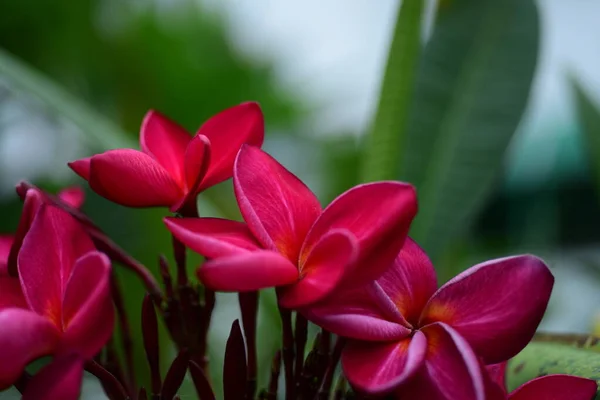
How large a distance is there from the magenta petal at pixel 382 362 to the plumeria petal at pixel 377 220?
2cm

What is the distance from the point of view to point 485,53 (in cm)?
60

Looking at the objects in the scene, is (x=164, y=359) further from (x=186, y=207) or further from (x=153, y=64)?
(x=153, y=64)

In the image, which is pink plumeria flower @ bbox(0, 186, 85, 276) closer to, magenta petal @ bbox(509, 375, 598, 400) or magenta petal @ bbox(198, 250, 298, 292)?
magenta petal @ bbox(198, 250, 298, 292)

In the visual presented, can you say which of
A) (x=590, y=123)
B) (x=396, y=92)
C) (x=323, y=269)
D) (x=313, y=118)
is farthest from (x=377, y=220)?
(x=313, y=118)

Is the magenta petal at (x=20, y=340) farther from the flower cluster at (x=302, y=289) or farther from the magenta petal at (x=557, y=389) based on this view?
the magenta petal at (x=557, y=389)

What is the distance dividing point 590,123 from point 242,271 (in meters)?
0.57

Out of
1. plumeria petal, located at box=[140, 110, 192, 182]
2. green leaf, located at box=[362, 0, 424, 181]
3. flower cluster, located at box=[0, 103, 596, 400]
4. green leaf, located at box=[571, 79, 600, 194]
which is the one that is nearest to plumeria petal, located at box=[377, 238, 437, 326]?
flower cluster, located at box=[0, 103, 596, 400]

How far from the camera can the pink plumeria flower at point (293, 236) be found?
0.74 ft

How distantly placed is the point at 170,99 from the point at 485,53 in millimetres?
702

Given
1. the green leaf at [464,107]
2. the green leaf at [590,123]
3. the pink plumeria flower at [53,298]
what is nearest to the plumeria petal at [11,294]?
the pink plumeria flower at [53,298]

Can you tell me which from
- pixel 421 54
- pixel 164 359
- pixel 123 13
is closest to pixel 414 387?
pixel 421 54

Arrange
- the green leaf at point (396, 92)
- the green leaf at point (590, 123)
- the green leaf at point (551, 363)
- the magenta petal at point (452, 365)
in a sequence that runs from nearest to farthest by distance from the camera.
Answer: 1. the magenta petal at point (452, 365)
2. the green leaf at point (551, 363)
3. the green leaf at point (396, 92)
4. the green leaf at point (590, 123)

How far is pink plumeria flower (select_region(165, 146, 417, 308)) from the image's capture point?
0.74ft

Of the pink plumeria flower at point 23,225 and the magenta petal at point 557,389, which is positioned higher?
the pink plumeria flower at point 23,225
